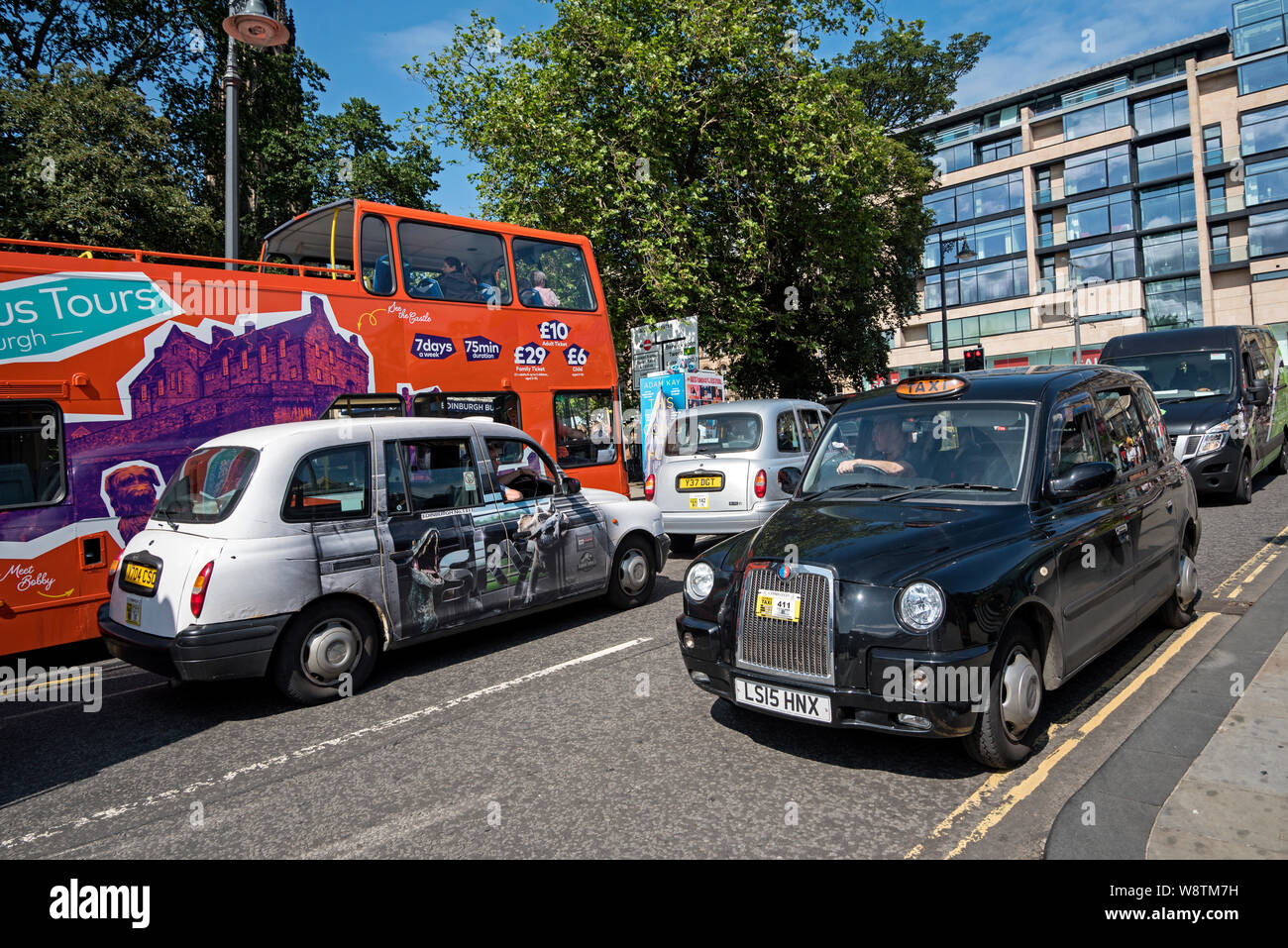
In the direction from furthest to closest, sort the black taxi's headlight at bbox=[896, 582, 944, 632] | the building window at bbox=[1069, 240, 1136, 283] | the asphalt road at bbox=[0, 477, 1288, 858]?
1. the building window at bbox=[1069, 240, 1136, 283]
2. the black taxi's headlight at bbox=[896, 582, 944, 632]
3. the asphalt road at bbox=[0, 477, 1288, 858]

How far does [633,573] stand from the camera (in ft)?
25.3

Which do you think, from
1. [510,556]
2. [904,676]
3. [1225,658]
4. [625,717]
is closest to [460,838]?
[625,717]

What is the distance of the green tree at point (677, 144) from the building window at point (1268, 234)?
128 feet

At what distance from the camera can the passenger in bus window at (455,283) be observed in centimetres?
912

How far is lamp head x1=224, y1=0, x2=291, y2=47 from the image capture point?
30.6 ft

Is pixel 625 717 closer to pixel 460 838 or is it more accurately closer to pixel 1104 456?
pixel 460 838

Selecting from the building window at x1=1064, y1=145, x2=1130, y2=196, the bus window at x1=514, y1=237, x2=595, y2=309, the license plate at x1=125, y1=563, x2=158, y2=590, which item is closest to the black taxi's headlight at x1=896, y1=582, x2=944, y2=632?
the license plate at x1=125, y1=563, x2=158, y2=590

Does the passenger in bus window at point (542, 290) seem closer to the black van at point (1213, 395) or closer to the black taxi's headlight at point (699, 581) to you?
the black taxi's headlight at point (699, 581)

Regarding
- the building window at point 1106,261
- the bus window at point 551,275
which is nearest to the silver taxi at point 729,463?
the bus window at point 551,275

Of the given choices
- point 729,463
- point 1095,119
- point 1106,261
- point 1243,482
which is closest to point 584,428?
point 729,463

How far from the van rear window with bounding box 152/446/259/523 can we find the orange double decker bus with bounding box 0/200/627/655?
1.54 metres

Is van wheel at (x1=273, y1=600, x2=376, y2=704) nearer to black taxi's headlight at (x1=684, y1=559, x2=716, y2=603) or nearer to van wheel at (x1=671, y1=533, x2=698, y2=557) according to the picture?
black taxi's headlight at (x1=684, y1=559, x2=716, y2=603)

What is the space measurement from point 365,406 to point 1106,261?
55195 millimetres

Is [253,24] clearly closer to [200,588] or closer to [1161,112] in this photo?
[200,588]
